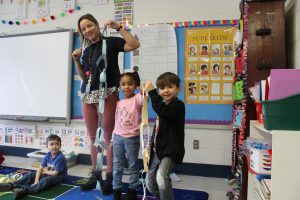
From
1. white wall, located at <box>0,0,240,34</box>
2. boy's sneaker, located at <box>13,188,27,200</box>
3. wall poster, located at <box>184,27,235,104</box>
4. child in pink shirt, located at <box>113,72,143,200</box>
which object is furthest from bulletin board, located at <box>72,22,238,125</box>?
boy's sneaker, located at <box>13,188,27,200</box>

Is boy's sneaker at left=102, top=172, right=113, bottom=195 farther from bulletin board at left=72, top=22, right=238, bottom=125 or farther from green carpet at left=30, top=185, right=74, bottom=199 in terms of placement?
bulletin board at left=72, top=22, right=238, bottom=125

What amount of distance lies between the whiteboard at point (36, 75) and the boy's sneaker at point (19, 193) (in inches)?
43.8

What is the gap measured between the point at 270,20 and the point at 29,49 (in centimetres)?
271

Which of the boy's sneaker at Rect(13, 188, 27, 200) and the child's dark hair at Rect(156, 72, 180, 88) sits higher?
the child's dark hair at Rect(156, 72, 180, 88)

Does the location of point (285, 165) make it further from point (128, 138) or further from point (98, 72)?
point (98, 72)

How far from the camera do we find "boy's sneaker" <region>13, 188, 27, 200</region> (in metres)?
1.74

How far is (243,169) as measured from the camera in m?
1.43

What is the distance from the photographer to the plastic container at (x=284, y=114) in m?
0.86

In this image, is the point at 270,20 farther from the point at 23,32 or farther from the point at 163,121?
the point at 23,32

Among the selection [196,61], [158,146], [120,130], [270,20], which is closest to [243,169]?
[158,146]

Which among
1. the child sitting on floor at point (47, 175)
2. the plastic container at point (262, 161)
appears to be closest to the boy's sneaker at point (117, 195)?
the child sitting on floor at point (47, 175)

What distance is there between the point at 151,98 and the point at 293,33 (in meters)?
0.98

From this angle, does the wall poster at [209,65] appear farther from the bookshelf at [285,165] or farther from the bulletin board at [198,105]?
the bookshelf at [285,165]

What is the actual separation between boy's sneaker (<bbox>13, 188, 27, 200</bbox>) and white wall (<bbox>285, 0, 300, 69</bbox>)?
2.05 m
